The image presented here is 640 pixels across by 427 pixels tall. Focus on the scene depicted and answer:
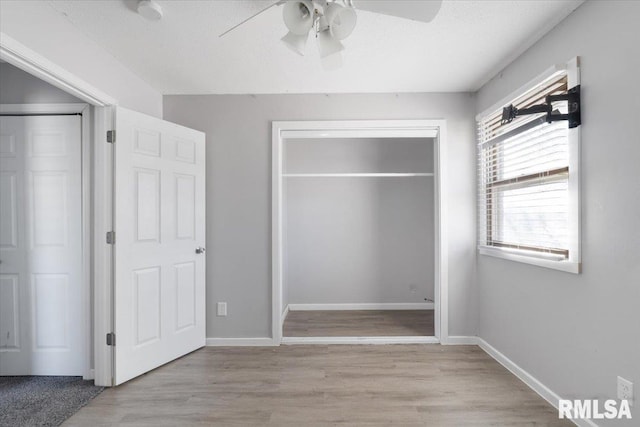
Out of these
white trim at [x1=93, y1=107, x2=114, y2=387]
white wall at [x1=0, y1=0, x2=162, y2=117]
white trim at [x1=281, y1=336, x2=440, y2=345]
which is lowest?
white trim at [x1=281, y1=336, x2=440, y2=345]

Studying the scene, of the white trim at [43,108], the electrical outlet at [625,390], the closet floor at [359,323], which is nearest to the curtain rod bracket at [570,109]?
the electrical outlet at [625,390]

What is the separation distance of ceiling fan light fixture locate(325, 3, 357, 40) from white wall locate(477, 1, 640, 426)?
4.22 ft

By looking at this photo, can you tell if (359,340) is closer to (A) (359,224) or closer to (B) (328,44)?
(A) (359,224)

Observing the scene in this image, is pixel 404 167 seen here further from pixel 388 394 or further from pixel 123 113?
pixel 123 113

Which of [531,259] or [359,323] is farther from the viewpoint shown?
[359,323]

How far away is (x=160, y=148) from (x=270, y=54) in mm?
1155

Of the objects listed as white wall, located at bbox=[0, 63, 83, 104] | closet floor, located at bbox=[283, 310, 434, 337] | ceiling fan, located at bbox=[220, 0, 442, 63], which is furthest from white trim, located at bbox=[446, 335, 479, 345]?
white wall, located at bbox=[0, 63, 83, 104]

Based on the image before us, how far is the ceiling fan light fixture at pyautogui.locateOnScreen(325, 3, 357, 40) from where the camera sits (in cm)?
135

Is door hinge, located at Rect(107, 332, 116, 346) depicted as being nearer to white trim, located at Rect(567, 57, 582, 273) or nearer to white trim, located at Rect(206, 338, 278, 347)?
white trim, located at Rect(206, 338, 278, 347)

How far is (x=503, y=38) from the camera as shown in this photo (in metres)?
2.14

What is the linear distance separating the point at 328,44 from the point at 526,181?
5.45ft

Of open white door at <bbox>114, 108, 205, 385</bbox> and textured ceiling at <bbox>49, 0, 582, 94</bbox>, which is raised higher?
textured ceiling at <bbox>49, 0, 582, 94</bbox>

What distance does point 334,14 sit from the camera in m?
1.37

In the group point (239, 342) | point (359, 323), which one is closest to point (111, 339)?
point (239, 342)
